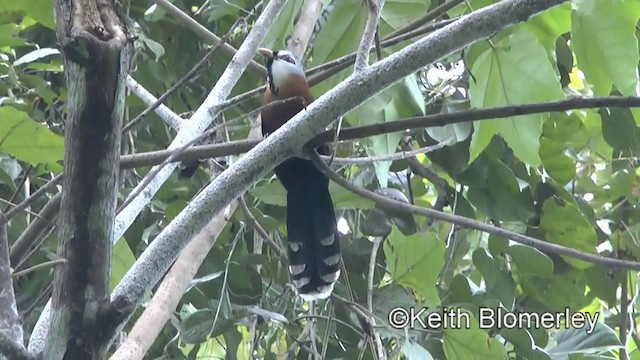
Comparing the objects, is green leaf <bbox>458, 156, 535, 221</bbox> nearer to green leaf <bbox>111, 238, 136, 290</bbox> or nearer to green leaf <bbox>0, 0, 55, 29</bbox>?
green leaf <bbox>111, 238, 136, 290</bbox>

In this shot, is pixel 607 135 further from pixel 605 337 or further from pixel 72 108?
pixel 72 108

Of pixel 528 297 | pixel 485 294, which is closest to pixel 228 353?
pixel 485 294

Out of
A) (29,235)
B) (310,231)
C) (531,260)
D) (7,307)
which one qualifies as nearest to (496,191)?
(531,260)

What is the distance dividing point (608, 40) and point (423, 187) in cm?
98

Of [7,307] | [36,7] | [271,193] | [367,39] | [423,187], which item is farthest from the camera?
[423,187]

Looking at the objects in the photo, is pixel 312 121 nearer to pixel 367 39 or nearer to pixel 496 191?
pixel 367 39

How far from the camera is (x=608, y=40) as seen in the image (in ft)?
3.98

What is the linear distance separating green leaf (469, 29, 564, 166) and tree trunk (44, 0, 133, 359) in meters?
0.70

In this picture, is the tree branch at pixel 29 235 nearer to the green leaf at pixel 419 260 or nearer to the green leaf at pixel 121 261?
the green leaf at pixel 121 261

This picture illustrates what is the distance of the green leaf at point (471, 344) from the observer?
1.51m

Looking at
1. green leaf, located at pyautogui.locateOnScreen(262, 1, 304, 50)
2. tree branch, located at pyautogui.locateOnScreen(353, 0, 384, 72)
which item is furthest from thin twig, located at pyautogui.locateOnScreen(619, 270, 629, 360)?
tree branch, located at pyautogui.locateOnScreen(353, 0, 384, 72)

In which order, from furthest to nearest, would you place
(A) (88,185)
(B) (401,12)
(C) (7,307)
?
(B) (401,12), (C) (7,307), (A) (88,185)

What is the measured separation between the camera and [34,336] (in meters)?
0.98

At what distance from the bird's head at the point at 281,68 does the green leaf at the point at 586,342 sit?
830mm
